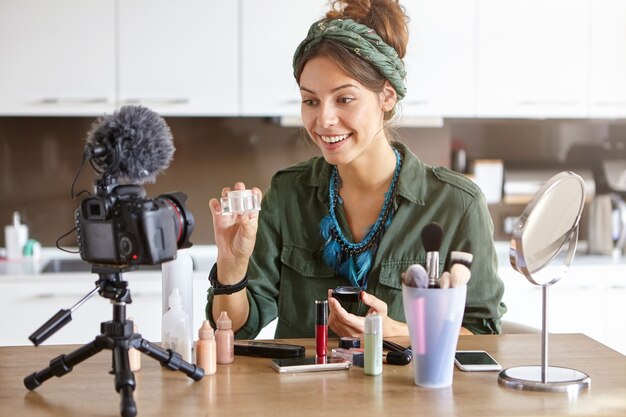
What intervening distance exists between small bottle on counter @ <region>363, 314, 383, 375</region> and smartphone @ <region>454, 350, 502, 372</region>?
0.50 ft

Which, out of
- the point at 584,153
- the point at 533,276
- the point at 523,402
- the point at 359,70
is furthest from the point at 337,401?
the point at 584,153

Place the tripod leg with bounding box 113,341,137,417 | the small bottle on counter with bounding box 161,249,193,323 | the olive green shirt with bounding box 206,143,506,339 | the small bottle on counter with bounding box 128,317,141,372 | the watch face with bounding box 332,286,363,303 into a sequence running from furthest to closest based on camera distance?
1. the olive green shirt with bounding box 206,143,506,339
2. the watch face with bounding box 332,286,363,303
3. the small bottle on counter with bounding box 161,249,193,323
4. the small bottle on counter with bounding box 128,317,141,372
5. the tripod leg with bounding box 113,341,137,417

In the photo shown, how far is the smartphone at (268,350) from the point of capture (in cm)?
160

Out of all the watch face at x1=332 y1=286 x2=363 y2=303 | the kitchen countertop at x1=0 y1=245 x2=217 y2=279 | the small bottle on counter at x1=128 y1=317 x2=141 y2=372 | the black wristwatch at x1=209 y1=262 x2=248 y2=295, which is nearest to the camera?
the small bottle on counter at x1=128 y1=317 x2=141 y2=372

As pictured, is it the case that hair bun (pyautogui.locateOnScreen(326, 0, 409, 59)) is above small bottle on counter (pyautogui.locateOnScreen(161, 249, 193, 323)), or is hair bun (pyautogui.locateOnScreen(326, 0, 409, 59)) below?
above

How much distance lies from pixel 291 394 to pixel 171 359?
20cm

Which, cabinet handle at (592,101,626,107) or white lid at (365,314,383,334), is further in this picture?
cabinet handle at (592,101,626,107)

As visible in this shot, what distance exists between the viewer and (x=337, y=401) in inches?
A: 53.0

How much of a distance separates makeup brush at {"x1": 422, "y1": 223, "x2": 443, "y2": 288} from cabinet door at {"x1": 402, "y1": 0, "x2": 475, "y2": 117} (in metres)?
2.17

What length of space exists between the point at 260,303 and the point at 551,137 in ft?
7.49

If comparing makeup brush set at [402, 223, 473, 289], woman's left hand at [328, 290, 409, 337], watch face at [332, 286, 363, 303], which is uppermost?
makeup brush set at [402, 223, 473, 289]

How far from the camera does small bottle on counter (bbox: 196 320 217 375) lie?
1491 millimetres

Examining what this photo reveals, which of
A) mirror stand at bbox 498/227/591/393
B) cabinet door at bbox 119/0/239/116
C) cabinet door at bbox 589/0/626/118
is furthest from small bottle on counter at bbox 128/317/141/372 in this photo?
cabinet door at bbox 589/0/626/118

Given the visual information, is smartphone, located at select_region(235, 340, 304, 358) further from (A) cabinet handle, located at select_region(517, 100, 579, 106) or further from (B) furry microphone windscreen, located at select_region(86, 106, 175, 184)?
(A) cabinet handle, located at select_region(517, 100, 579, 106)
